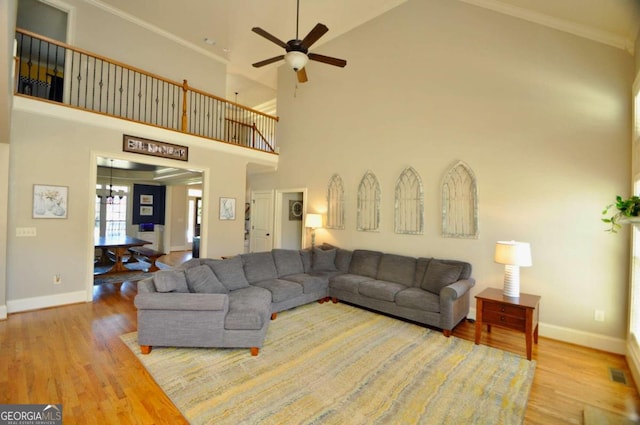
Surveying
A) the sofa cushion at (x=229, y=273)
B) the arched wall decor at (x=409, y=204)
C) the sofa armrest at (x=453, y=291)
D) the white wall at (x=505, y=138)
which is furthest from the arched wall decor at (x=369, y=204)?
the sofa cushion at (x=229, y=273)

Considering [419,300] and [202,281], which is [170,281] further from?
[419,300]

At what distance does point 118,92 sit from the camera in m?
5.56

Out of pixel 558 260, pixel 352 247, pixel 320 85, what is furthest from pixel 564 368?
pixel 320 85

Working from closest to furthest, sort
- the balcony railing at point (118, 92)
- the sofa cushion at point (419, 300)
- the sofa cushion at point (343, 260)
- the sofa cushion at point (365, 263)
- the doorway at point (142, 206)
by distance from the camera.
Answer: the sofa cushion at point (419, 300) → the sofa cushion at point (365, 263) → the balcony railing at point (118, 92) → the sofa cushion at point (343, 260) → the doorway at point (142, 206)

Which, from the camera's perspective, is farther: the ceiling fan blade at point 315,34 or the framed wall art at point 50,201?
the framed wall art at point 50,201

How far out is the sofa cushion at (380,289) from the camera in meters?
3.90

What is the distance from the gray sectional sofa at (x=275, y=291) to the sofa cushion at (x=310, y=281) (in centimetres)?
2

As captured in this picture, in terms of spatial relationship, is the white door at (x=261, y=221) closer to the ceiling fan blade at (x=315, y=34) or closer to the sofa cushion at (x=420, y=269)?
the sofa cushion at (x=420, y=269)

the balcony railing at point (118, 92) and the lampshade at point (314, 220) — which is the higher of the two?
the balcony railing at point (118, 92)

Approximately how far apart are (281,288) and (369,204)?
228 cm

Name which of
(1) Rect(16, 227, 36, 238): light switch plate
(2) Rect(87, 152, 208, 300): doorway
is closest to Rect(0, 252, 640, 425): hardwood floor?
(1) Rect(16, 227, 36, 238): light switch plate

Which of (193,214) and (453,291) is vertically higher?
(193,214)

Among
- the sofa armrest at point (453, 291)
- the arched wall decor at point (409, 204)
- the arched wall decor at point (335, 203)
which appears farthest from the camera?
the arched wall decor at point (335, 203)

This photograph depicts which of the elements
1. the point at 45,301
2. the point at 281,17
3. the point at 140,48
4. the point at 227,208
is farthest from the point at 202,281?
the point at 140,48
